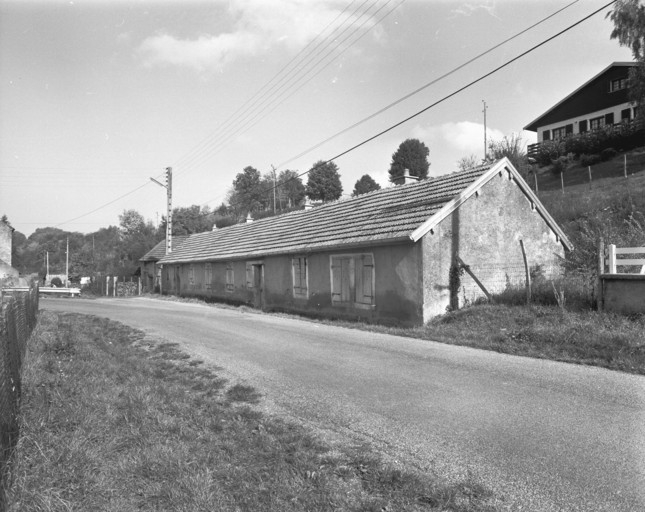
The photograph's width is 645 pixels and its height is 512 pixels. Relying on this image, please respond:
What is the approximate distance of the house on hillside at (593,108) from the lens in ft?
137

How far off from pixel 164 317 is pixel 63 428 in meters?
12.4

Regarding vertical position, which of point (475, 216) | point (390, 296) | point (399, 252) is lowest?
point (390, 296)

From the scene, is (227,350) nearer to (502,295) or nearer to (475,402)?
(475,402)

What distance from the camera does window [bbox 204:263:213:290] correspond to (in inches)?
1098

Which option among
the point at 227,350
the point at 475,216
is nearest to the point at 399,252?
the point at 475,216

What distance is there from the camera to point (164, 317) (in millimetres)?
16531

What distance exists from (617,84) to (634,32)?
1423 centimetres

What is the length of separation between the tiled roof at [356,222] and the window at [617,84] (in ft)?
115

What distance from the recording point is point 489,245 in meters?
14.5

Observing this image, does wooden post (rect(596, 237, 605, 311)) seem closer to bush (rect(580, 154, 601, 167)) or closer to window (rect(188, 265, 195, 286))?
window (rect(188, 265, 195, 286))

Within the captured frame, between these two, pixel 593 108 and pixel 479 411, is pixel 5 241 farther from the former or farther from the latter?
pixel 593 108

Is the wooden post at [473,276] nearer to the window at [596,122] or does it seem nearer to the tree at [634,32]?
the tree at [634,32]

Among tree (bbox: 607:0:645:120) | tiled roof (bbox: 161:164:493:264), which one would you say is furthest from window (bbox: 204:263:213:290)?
tree (bbox: 607:0:645:120)

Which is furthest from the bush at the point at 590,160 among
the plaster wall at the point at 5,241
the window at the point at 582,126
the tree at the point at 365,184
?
the plaster wall at the point at 5,241
